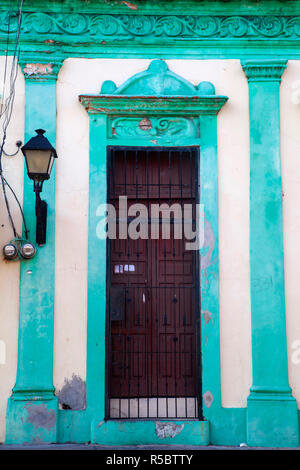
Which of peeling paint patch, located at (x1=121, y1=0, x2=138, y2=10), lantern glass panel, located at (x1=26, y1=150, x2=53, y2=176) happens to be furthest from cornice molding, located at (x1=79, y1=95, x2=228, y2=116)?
peeling paint patch, located at (x1=121, y1=0, x2=138, y2=10)

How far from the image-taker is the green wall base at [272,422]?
528 centimetres

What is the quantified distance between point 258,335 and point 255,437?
1016 mm

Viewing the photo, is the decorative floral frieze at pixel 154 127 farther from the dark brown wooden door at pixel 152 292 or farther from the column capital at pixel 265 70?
the column capital at pixel 265 70

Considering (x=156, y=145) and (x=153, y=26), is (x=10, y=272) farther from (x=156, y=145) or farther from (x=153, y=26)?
(x=153, y=26)

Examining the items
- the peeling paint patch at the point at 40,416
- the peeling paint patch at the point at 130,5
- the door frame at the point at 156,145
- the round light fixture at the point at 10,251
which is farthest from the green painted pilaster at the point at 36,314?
the peeling paint patch at the point at 130,5

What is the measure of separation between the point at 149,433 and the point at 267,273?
2.05 metres

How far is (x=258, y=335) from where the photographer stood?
5434 millimetres

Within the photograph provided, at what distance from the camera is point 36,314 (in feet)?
17.8

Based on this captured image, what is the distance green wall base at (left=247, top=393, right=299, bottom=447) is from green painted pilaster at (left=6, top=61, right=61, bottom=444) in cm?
200

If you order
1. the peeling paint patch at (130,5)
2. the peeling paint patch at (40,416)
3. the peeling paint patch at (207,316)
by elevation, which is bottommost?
the peeling paint patch at (40,416)

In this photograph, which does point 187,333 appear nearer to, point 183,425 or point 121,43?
point 183,425

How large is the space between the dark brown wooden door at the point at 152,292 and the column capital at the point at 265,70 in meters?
1.05
